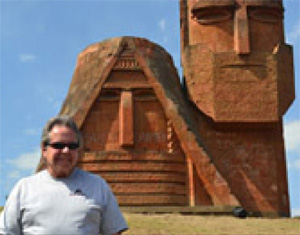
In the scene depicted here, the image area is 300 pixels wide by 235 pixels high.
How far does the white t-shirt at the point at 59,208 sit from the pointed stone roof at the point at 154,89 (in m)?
14.9

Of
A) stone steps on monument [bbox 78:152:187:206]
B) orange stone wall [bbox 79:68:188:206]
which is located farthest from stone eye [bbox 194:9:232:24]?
stone steps on monument [bbox 78:152:187:206]

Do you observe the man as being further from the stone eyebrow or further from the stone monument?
the stone eyebrow

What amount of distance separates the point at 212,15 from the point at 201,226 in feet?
29.6

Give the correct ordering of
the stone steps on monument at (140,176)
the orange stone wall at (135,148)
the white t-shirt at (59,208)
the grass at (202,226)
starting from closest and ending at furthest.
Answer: the white t-shirt at (59,208) → the grass at (202,226) → the stone steps on monument at (140,176) → the orange stone wall at (135,148)

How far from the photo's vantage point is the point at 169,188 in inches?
694

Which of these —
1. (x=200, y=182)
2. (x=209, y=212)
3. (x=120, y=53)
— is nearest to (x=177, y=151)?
(x=200, y=182)

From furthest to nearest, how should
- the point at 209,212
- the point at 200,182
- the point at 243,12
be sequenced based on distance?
the point at 243,12
the point at 200,182
the point at 209,212

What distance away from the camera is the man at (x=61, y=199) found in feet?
9.36

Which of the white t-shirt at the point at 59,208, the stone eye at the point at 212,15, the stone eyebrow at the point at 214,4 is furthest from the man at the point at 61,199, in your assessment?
the stone eye at the point at 212,15

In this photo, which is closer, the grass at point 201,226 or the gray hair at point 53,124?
the gray hair at point 53,124

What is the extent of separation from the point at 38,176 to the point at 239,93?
16.4 m

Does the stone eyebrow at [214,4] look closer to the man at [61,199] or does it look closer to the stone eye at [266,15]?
the stone eye at [266,15]

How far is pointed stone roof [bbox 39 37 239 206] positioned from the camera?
703 inches

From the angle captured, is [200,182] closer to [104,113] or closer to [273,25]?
[104,113]
